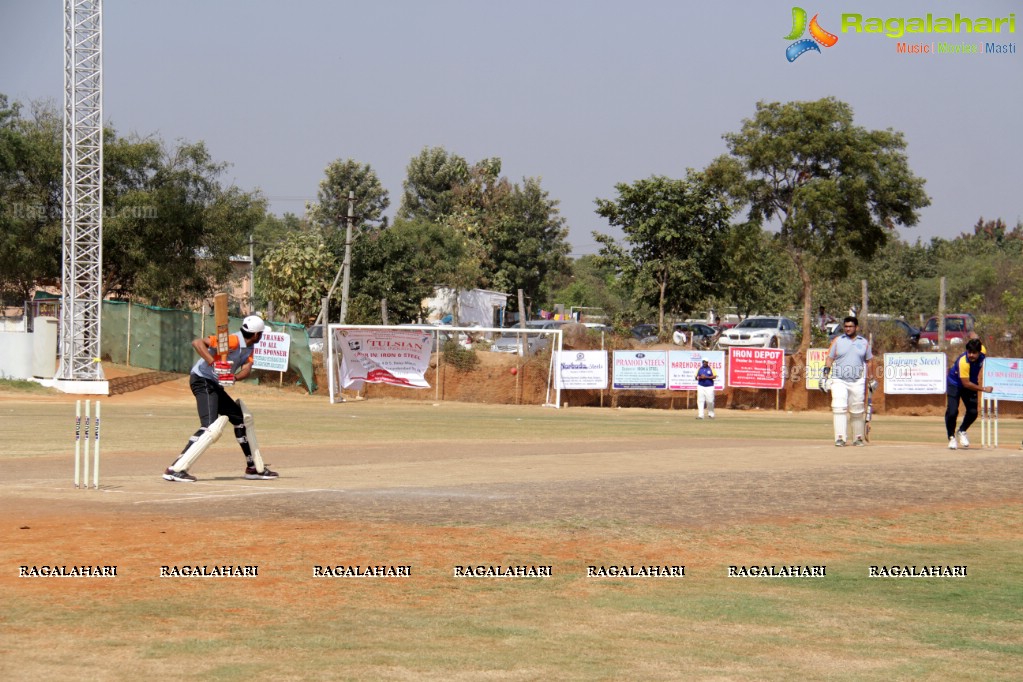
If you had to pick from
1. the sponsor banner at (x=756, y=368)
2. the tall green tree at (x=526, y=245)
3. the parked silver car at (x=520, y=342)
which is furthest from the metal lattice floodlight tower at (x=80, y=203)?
the tall green tree at (x=526, y=245)

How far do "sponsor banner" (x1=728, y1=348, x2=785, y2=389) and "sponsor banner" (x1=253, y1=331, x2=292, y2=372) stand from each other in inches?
591

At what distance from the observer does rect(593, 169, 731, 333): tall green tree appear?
56031 mm

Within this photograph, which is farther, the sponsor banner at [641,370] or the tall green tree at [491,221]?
the tall green tree at [491,221]

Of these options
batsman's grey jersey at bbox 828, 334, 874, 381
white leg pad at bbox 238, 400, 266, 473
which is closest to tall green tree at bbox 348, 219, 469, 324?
batsman's grey jersey at bbox 828, 334, 874, 381

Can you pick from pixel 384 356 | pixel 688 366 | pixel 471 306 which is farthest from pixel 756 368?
pixel 471 306

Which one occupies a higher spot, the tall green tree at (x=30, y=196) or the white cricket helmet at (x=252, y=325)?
the tall green tree at (x=30, y=196)

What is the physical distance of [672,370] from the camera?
128 feet

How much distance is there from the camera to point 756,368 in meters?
39.0

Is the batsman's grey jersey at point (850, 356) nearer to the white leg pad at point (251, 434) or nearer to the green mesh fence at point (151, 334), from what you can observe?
the white leg pad at point (251, 434)

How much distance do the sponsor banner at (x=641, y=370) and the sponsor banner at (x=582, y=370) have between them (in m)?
0.48

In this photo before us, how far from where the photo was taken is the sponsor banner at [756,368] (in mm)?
38781

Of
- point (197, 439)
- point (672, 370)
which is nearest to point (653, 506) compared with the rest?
point (197, 439)

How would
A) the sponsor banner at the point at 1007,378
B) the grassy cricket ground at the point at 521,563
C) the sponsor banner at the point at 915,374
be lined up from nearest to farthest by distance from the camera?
the grassy cricket ground at the point at 521,563 < the sponsor banner at the point at 1007,378 < the sponsor banner at the point at 915,374

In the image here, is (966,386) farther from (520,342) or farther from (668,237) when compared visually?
(668,237)
